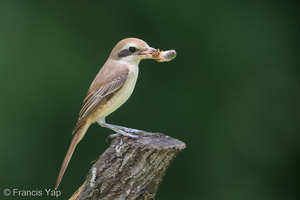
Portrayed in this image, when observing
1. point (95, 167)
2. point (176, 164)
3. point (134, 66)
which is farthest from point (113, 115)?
point (95, 167)

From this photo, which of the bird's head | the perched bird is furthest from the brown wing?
the bird's head

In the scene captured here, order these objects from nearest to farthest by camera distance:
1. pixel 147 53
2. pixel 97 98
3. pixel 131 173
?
pixel 131 173, pixel 97 98, pixel 147 53

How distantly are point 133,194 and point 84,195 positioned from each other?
18.9 inches

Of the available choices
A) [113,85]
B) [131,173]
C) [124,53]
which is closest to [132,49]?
[124,53]

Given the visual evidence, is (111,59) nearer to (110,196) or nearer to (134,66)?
(134,66)

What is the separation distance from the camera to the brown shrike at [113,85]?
6.05m

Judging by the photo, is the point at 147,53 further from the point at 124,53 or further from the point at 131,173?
the point at 131,173

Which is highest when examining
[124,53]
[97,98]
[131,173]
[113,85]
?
[124,53]

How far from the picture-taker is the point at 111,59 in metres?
6.46

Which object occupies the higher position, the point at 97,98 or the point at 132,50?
the point at 132,50

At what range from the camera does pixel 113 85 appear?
612 centimetres

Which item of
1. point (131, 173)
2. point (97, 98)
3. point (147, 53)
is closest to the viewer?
point (131, 173)

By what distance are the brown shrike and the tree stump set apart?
1076 mm

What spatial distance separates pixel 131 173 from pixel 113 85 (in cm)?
155
